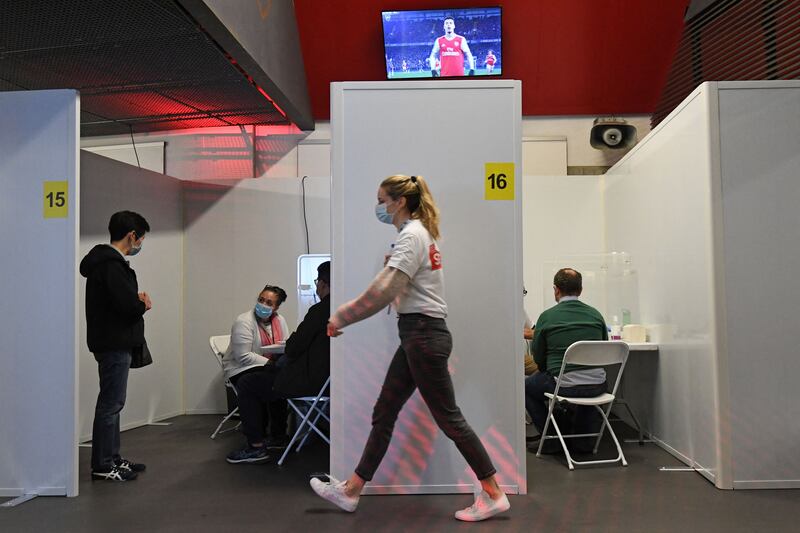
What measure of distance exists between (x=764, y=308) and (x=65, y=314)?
12.5ft

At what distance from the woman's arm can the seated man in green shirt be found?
1822mm

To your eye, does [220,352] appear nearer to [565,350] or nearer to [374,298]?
[565,350]

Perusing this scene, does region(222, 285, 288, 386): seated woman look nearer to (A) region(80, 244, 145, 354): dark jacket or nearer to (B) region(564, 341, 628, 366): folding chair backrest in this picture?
(A) region(80, 244, 145, 354): dark jacket

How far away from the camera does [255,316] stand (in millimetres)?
5062

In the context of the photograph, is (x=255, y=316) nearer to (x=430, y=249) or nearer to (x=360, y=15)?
(x=430, y=249)

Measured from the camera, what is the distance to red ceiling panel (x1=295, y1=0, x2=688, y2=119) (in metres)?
6.81

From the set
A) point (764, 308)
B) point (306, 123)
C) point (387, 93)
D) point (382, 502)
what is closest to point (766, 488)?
point (764, 308)

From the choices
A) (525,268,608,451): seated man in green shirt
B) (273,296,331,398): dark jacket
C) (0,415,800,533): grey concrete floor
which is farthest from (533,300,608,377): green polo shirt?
(273,296,331,398): dark jacket

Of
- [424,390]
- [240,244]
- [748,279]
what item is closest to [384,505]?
[424,390]

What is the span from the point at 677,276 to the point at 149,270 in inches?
170

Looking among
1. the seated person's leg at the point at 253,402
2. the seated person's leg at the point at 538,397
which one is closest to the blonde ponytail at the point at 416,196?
the seated person's leg at the point at 538,397

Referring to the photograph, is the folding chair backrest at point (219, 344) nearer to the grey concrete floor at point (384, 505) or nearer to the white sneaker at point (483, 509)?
the grey concrete floor at point (384, 505)

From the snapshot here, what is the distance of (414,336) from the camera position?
3152 mm

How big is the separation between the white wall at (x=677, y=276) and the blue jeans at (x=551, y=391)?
51 centimetres
